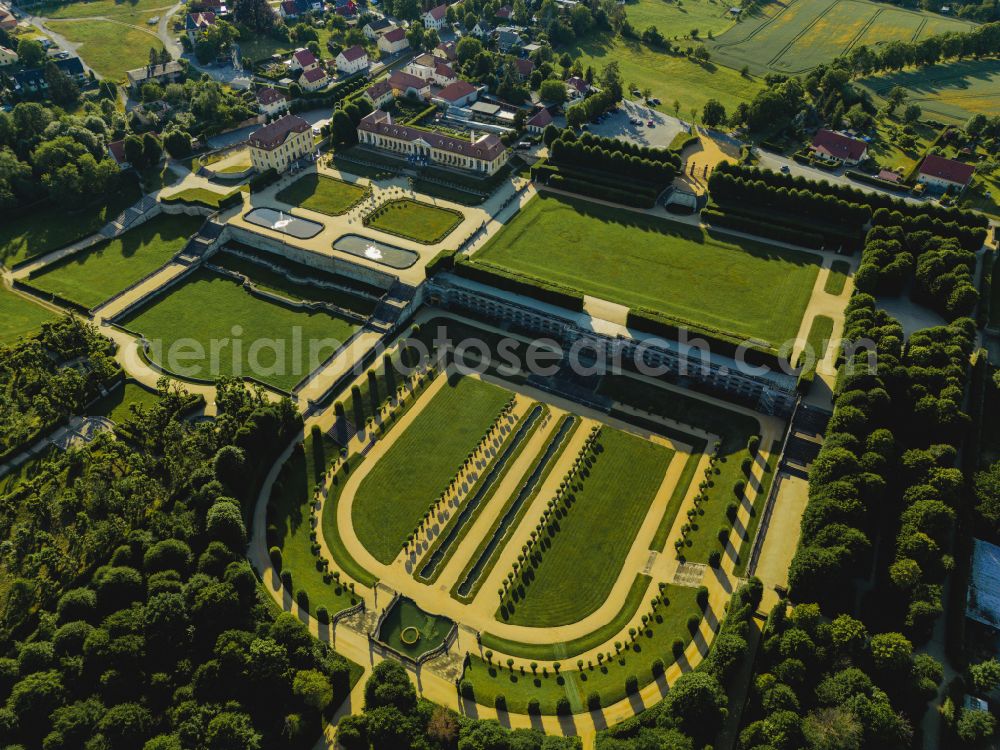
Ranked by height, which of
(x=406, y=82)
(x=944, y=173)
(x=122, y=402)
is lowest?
(x=122, y=402)

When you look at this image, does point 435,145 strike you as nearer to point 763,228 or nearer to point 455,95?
point 455,95

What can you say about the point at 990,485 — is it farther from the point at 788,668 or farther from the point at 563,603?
the point at 563,603

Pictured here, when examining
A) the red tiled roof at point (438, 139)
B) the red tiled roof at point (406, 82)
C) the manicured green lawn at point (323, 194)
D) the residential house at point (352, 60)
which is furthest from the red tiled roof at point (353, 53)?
the manicured green lawn at point (323, 194)

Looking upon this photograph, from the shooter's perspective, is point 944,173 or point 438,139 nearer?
point 944,173

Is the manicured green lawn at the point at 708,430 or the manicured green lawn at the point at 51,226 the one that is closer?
the manicured green lawn at the point at 708,430

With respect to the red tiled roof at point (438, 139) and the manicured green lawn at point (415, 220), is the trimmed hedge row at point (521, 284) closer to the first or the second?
the manicured green lawn at point (415, 220)

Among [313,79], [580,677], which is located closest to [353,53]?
[313,79]

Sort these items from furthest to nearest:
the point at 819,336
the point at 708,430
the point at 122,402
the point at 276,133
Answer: the point at 276,133, the point at 819,336, the point at 122,402, the point at 708,430
